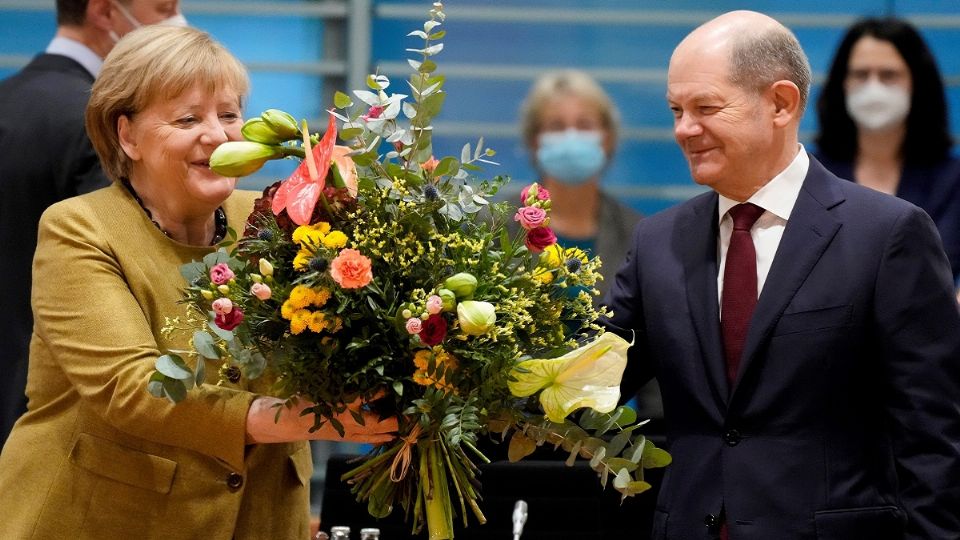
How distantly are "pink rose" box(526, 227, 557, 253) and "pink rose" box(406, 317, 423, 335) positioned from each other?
287 mm

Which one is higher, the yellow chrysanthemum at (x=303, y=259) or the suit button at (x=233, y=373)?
the yellow chrysanthemum at (x=303, y=259)

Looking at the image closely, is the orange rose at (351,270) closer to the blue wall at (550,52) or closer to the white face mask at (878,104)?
the white face mask at (878,104)

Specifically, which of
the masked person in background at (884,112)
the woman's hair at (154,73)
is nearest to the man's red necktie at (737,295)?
the woman's hair at (154,73)

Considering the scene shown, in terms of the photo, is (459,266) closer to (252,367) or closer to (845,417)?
(252,367)

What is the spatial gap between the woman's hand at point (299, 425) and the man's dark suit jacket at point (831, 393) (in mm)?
601

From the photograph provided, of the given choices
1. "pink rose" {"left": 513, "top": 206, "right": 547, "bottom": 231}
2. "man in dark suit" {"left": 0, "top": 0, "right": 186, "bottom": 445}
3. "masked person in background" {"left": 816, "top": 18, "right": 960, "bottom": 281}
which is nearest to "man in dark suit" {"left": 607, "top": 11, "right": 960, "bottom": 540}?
"pink rose" {"left": 513, "top": 206, "right": 547, "bottom": 231}

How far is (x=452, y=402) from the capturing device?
225cm

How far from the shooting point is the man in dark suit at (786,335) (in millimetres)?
2453

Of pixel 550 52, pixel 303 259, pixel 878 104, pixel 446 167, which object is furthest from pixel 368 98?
pixel 550 52

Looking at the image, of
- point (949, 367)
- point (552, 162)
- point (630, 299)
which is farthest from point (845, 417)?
point (552, 162)

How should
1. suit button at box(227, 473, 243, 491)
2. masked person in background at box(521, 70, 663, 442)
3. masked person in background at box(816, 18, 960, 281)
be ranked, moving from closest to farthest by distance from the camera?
suit button at box(227, 473, 243, 491) → masked person in background at box(816, 18, 960, 281) → masked person in background at box(521, 70, 663, 442)

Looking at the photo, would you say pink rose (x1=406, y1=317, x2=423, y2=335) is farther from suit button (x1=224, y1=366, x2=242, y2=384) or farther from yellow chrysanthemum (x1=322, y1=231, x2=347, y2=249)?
suit button (x1=224, y1=366, x2=242, y2=384)

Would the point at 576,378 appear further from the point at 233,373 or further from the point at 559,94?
the point at 559,94

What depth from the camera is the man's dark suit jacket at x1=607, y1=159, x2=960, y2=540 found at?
245 cm
